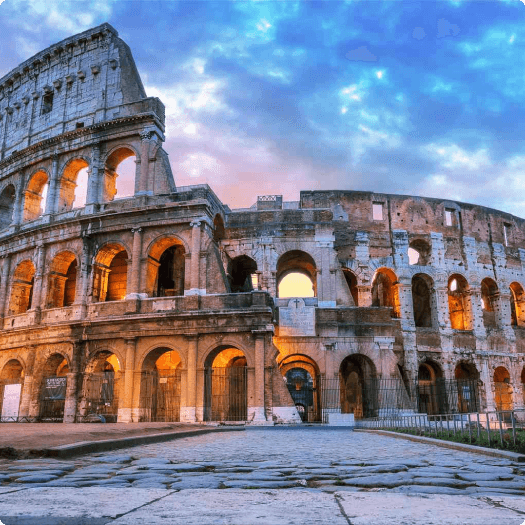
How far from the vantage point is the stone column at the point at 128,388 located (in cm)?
1798

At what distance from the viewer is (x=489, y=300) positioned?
26.7m

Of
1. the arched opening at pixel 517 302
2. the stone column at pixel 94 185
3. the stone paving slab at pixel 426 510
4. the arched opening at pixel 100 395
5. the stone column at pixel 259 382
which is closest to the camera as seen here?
the stone paving slab at pixel 426 510

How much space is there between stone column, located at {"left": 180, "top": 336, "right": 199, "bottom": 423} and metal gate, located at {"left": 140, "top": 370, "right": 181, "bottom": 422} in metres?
0.76

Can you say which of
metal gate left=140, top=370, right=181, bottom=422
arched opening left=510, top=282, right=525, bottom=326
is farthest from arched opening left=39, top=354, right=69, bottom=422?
arched opening left=510, top=282, right=525, bottom=326

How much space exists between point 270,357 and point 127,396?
16.6 ft

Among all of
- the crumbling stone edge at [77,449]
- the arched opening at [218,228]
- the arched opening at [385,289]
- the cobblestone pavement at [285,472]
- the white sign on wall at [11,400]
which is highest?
the arched opening at [218,228]

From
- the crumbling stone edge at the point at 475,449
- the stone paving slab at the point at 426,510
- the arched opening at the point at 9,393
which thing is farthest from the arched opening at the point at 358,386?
the stone paving slab at the point at 426,510

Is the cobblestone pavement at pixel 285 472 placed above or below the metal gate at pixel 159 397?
below

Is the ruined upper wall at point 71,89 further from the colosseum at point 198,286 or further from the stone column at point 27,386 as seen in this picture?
the stone column at point 27,386

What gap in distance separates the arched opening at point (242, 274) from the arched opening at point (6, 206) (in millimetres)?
10665

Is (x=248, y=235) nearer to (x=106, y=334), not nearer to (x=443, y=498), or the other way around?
(x=106, y=334)

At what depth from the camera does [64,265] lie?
71.4ft

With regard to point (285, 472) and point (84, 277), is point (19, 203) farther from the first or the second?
point (285, 472)

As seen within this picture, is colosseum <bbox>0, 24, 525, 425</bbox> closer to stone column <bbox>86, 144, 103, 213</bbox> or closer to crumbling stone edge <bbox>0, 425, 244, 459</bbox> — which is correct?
stone column <bbox>86, 144, 103, 213</bbox>
